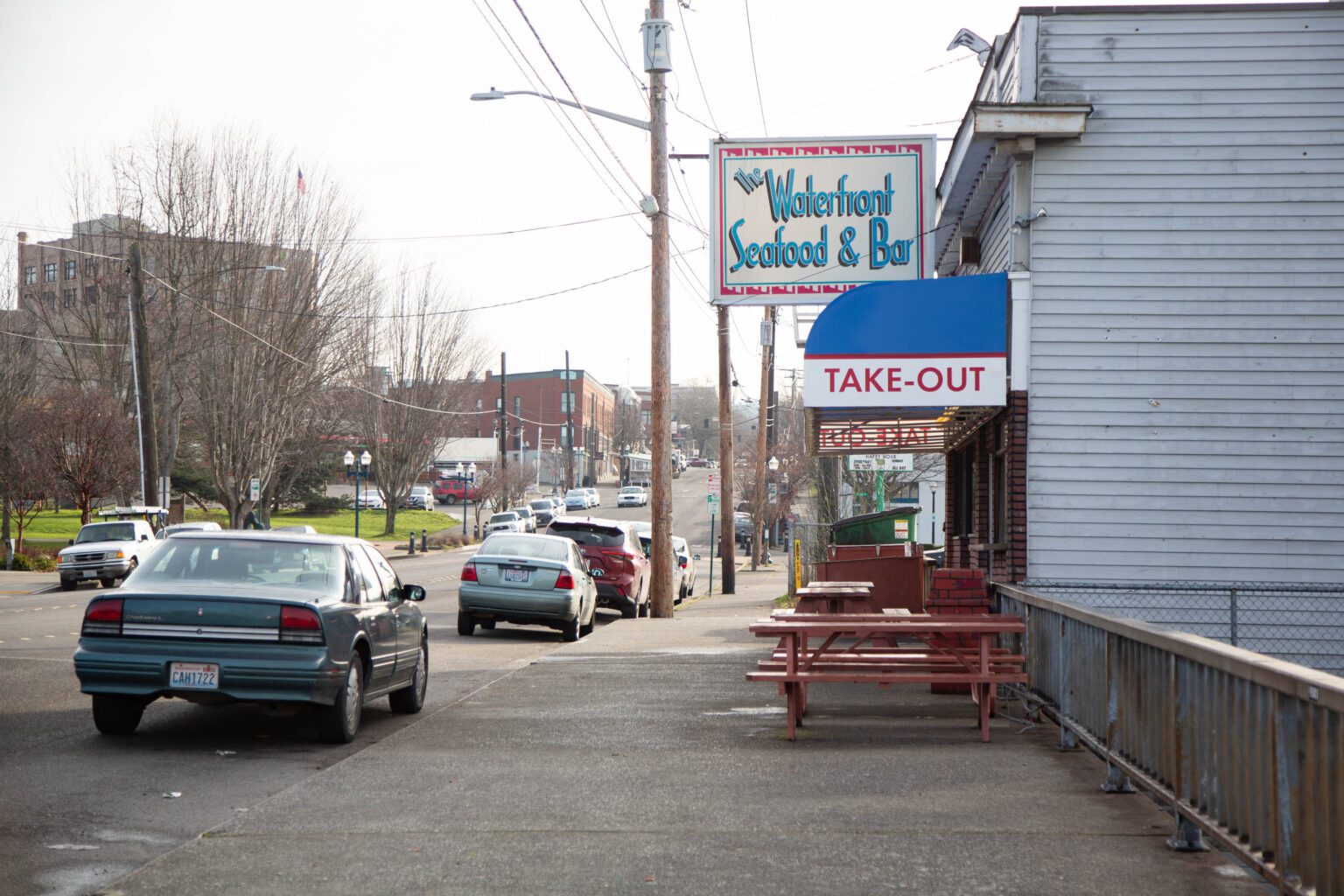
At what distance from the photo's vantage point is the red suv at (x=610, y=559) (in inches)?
977

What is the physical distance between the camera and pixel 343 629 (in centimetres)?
956

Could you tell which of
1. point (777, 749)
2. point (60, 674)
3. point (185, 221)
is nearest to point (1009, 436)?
point (777, 749)

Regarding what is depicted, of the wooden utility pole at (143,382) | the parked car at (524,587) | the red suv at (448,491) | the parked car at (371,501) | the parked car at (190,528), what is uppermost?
the wooden utility pole at (143,382)

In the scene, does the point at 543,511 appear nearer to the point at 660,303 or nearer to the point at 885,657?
the point at 660,303

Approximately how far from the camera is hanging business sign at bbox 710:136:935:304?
52.1 ft

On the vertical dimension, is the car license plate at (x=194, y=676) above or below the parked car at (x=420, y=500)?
below

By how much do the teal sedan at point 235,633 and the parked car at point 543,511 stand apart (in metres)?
62.9

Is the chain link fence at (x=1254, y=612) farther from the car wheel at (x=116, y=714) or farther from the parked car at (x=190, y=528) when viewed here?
the parked car at (x=190, y=528)

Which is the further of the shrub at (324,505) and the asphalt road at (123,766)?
the shrub at (324,505)

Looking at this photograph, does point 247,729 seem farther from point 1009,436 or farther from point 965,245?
point 965,245

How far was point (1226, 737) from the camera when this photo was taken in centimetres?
547

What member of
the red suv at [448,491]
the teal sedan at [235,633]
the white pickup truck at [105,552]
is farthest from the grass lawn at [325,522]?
the teal sedan at [235,633]

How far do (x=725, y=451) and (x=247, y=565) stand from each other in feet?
86.4

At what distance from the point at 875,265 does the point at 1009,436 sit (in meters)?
3.77
